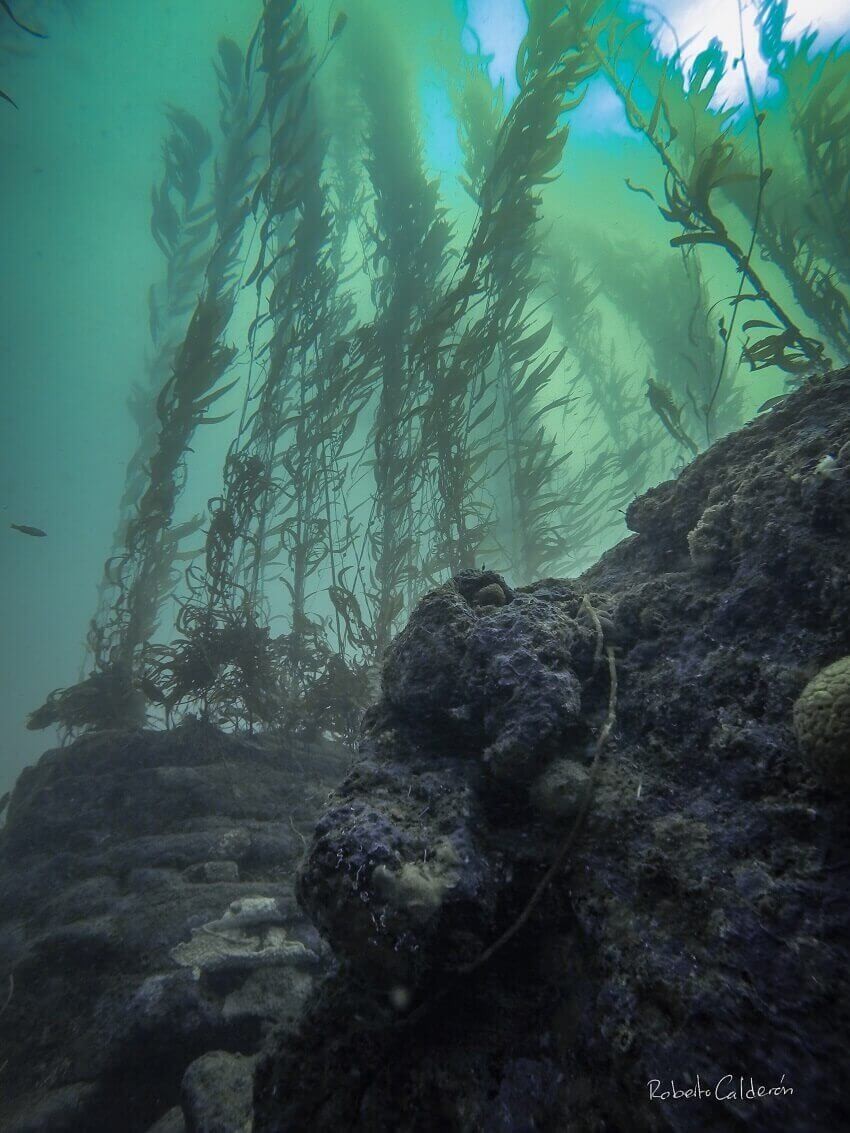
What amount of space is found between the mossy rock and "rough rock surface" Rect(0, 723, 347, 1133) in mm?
1848

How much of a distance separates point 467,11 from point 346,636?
15.5 metres

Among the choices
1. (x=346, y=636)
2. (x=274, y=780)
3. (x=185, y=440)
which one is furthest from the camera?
(x=185, y=440)

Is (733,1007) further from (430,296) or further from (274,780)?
(430,296)

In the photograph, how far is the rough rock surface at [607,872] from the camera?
3.23ft

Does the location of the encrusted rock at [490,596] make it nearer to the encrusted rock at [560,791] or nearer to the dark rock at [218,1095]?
the encrusted rock at [560,791]

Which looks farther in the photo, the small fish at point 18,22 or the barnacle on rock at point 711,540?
the small fish at point 18,22

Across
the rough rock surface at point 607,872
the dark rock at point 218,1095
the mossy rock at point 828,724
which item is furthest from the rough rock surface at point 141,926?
the mossy rock at point 828,724

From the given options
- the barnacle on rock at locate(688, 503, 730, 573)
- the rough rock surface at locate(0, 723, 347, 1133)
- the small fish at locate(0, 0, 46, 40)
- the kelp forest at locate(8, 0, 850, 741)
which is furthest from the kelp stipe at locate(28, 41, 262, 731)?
the barnacle on rock at locate(688, 503, 730, 573)

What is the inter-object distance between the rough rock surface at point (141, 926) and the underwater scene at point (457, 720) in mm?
24

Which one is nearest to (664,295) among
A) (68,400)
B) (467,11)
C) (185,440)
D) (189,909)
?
(467,11)

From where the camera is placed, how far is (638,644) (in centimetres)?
198

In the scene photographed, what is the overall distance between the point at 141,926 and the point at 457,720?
9.61 ft
